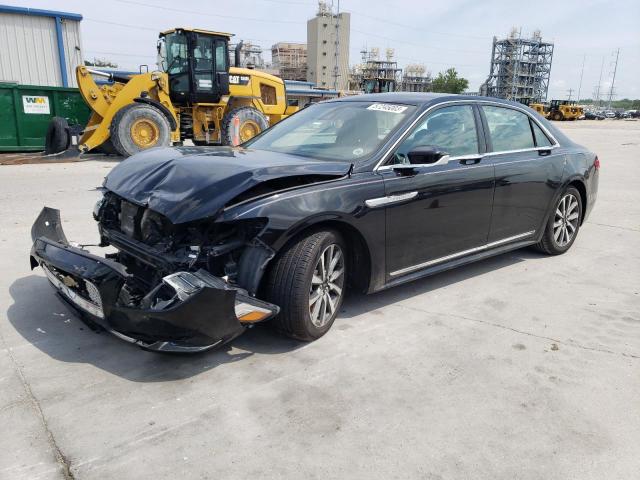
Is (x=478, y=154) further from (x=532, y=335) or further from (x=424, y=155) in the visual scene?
(x=532, y=335)

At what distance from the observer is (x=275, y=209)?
320 centimetres

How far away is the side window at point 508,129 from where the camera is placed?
15.8 feet

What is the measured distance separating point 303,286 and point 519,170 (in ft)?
8.80

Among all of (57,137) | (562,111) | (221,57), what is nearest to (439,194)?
(221,57)

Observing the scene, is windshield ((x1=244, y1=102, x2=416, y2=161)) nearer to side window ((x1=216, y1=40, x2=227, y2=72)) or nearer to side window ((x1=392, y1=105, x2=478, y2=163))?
side window ((x1=392, y1=105, x2=478, y2=163))

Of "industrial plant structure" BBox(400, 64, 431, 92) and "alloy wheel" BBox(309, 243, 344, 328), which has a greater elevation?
"industrial plant structure" BBox(400, 64, 431, 92)

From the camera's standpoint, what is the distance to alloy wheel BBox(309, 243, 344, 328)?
11.5 feet

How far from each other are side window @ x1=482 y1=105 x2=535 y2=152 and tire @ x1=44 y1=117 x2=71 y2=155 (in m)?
11.0

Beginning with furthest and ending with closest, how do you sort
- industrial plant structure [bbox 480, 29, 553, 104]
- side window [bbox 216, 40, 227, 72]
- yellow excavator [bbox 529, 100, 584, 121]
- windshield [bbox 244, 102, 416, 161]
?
industrial plant structure [bbox 480, 29, 553, 104], yellow excavator [bbox 529, 100, 584, 121], side window [bbox 216, 40, 227, 72], windshield [bbox 244, 102, 416, 161]

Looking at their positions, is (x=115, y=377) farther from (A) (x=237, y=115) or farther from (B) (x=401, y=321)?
(A) (x=237, y=115)

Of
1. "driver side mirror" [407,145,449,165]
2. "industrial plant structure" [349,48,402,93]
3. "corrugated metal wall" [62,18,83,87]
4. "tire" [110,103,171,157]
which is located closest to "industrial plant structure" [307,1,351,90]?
"industrial plant structure" [349,48,402,93]

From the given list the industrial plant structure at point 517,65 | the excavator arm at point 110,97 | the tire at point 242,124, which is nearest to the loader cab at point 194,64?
the excavator arm at point 110,97

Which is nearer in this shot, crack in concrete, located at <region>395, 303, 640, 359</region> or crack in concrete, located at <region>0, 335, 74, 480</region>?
crack in concrete, located at <region>0, 335, 74, 480</region>

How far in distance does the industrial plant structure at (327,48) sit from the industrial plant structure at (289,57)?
13.4 m
